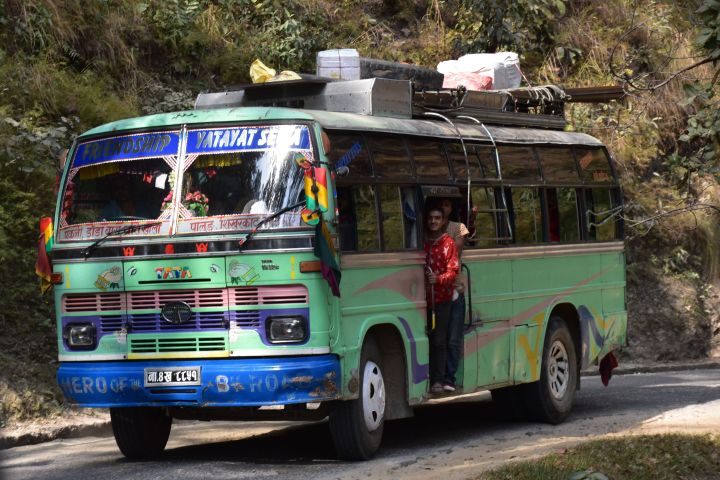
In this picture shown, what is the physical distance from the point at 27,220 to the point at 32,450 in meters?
3.70

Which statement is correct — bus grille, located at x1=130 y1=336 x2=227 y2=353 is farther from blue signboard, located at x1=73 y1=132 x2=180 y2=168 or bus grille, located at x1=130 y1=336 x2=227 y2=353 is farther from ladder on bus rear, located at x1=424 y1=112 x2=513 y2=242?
ladder on bus rear, located at x1=424 y1=112 x2=513 y2=242

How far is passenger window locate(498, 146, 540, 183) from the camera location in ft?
42.6

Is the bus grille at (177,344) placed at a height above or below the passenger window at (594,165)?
below

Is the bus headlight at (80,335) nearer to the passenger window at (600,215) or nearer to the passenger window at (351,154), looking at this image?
the passenger window at (351,154)

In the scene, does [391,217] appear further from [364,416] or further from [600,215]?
[600,215]

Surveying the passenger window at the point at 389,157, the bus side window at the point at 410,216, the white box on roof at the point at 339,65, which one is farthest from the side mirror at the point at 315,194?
the white box on roof at the point at 339,65

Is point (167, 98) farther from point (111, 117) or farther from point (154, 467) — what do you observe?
point (154, 467)

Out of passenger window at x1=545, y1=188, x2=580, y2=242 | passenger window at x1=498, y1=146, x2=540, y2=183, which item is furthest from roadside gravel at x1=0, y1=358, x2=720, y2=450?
passenger window at x1=545, y1=188, x2=580, y2=242

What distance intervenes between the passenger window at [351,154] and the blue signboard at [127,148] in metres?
1.23

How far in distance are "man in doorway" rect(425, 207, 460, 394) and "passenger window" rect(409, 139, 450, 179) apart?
61 centimetres

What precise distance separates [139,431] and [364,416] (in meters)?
1.96

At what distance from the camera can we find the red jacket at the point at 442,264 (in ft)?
37.2

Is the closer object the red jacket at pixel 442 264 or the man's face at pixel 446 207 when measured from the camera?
the red jacket at pixel 442 264

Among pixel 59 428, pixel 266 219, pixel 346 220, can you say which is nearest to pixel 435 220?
pixel 346 220
